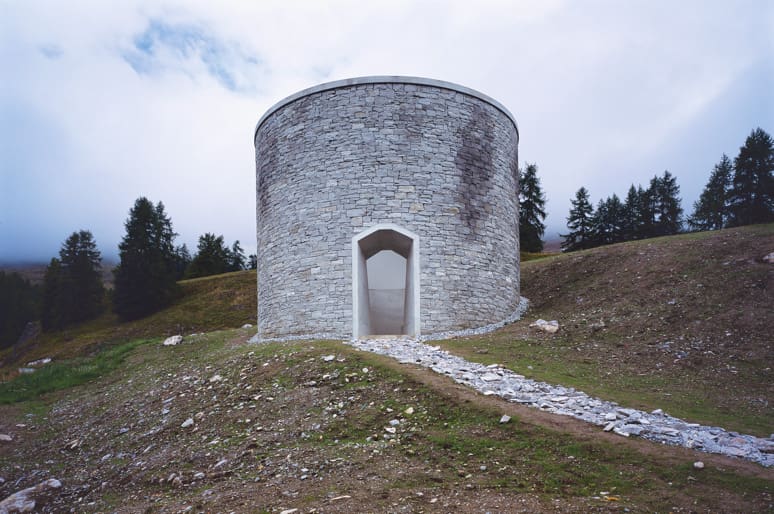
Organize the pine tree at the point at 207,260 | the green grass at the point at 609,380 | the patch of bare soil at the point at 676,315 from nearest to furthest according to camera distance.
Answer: the green grass at the point at 609,380 → the patch of bare soil at the point at 676,315 → the pine tree at the point at 207,260

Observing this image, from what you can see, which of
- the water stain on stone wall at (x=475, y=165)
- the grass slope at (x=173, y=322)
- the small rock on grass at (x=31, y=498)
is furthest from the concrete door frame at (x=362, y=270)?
the grass slope at (x=173, y=322)

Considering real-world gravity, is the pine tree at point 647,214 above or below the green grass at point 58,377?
above

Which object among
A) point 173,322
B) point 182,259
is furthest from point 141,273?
point 182,259

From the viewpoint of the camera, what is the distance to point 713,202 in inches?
1606

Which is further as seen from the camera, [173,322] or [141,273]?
[141,273]

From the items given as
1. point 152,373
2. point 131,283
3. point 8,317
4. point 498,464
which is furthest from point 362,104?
point 8,317

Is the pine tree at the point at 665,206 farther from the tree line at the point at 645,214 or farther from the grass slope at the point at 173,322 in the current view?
the grass slope at the point at 173,322

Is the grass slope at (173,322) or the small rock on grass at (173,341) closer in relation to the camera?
the small rock on grass at (173,341)

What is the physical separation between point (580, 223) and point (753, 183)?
57.6 ft

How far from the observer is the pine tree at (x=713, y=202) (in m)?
40.2

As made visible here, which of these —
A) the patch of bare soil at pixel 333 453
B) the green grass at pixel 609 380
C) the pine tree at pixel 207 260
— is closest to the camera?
the patch of bare soil at pixel 333 453

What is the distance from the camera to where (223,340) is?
63.7 ft

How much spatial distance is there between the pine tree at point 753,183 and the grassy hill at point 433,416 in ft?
42.1

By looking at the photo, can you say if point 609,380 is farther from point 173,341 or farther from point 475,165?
point 173,341
